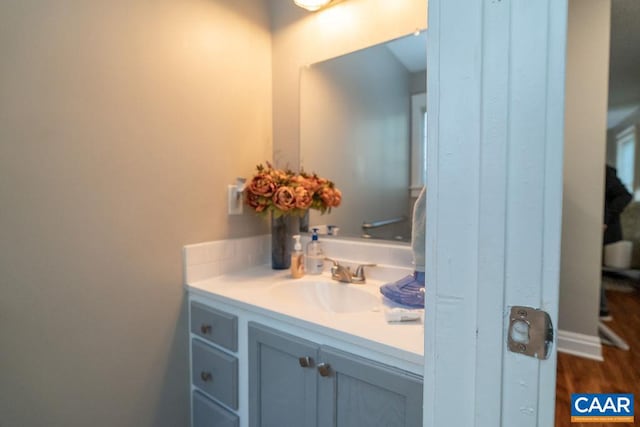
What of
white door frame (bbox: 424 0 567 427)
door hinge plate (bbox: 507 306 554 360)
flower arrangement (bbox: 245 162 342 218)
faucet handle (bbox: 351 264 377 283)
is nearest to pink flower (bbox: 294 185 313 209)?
flower arrangement (bbox: 245 162 342 218)

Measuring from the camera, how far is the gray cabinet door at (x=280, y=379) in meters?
0.87

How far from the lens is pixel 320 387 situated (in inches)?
33.3

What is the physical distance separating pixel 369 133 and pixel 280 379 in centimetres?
106

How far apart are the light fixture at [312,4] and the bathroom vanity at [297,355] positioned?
118cm

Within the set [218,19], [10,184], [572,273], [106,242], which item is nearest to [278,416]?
[106,242]

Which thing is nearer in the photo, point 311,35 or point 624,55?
point 311,35

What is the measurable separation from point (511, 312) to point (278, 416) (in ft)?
2.67

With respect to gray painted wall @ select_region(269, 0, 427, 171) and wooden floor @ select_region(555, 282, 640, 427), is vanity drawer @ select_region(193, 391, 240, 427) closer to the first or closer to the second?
gray painted wall @ select_region(269, 0, 427, 171)

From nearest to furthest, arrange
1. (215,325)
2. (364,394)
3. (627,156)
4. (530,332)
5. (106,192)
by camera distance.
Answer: (530,332) → (364,394) → (106,192) → (215,325) → (627,156)

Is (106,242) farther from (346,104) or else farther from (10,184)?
(346,104)

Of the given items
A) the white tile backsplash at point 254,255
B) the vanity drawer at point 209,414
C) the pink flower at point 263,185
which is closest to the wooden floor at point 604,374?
the white tile backsplash at point 254,255

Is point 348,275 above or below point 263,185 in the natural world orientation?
below

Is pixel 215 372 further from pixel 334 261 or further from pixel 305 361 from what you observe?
pixel 334 261

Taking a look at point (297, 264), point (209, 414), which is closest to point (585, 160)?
point (297, 264)
